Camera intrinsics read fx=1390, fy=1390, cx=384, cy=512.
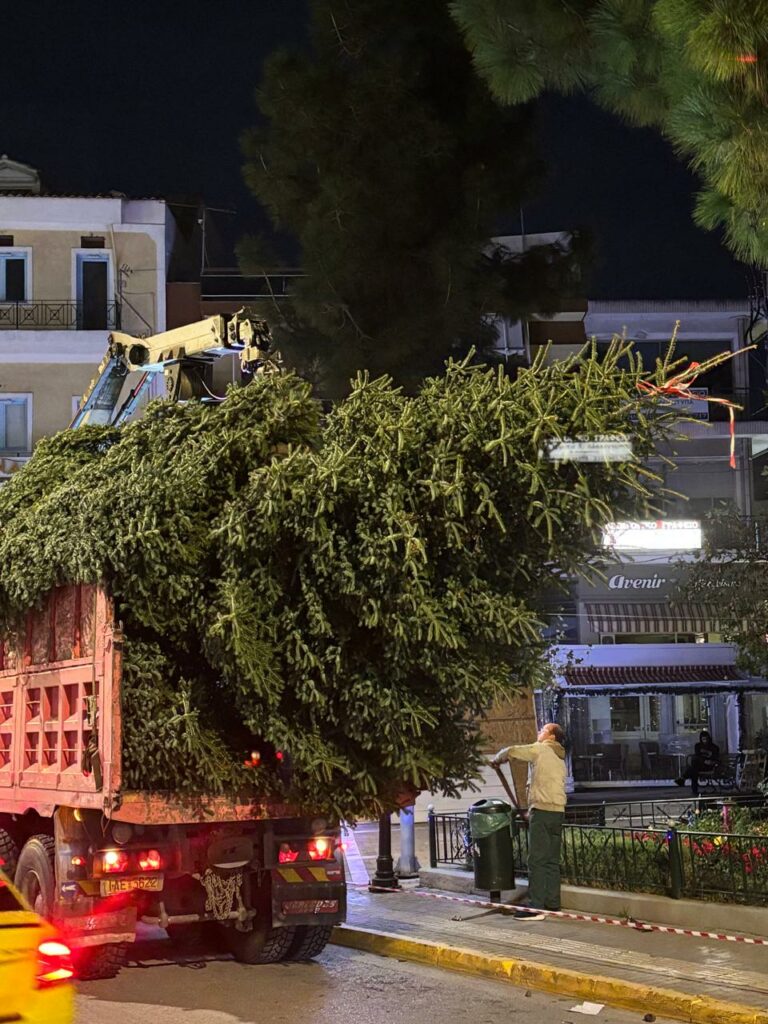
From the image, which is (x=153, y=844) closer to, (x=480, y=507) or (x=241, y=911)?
(x=241, y=911)

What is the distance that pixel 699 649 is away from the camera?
113 ft

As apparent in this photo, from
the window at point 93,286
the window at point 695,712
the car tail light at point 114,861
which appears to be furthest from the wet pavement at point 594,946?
the window at point 695,712

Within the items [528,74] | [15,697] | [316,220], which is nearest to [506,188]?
[316,220]

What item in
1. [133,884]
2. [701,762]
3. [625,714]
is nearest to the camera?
[133,884]

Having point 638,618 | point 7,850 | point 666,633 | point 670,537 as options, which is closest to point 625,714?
point 666,633

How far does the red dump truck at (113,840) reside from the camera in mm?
9328

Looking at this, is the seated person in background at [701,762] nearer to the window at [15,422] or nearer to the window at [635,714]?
the window at [635,714]

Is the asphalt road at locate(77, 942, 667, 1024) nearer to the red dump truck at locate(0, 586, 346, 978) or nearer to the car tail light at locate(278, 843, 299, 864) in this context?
the red dump truck at locate(0, 586, 346, 978)

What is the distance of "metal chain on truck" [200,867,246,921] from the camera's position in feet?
32.3

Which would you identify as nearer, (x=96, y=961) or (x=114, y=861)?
(x=114, y=861)

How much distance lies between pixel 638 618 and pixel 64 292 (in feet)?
52.2

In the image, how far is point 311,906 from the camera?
9.91m

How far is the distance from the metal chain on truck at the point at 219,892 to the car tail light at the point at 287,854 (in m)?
0.37

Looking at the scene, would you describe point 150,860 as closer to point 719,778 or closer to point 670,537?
point 719,778
